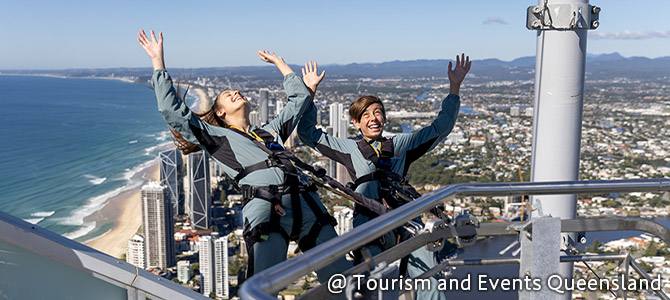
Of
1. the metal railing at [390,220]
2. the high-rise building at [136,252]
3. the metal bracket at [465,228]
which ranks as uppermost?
the metal railing at [390,220]

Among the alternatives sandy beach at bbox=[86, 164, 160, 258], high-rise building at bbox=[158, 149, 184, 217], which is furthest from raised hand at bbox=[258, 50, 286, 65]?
high-rise building at bbox=[158, 149, 184, 217]

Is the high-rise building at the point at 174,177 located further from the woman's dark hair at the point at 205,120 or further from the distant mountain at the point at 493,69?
the woman's dark hair at the point at 205,120

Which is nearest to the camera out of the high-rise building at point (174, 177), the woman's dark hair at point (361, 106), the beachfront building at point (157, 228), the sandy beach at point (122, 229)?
the woman's dark hair at point (361, 106)

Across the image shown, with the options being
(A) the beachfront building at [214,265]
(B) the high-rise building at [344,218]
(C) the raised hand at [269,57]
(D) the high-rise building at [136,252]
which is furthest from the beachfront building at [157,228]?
(C) the raised hand at [269,57]

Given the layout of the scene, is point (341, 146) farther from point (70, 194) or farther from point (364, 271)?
point (70, 194)

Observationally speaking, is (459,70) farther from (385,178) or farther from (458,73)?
(385,178)
